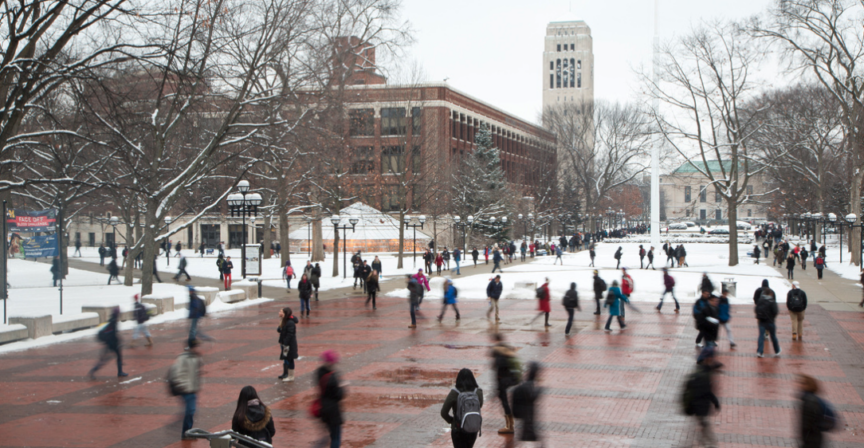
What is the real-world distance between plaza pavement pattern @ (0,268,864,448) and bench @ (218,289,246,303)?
5.62m

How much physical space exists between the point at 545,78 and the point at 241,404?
129 m

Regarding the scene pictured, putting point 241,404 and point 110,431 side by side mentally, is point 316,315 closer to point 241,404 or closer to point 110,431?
point 110,431

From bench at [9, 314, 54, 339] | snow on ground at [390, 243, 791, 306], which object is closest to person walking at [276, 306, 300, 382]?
bench at [9, 314, 54, 339]

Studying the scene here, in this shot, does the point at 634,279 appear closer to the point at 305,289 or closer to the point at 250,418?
the point at 305,289

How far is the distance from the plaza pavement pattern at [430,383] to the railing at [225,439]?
8.28 feet

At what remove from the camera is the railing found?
6594 millimetres

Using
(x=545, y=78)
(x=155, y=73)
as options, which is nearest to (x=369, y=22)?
(x=155, y=73)

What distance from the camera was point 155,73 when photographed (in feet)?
100

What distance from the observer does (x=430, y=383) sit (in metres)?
12.9

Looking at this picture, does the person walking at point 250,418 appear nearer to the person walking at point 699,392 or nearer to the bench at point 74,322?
the person walking at point 699,392

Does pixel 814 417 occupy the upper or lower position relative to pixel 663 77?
lower

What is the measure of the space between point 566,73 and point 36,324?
395ft

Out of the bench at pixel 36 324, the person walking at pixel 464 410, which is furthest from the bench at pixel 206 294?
the person walking at pixel 464 410

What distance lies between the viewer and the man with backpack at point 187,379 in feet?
30.6
